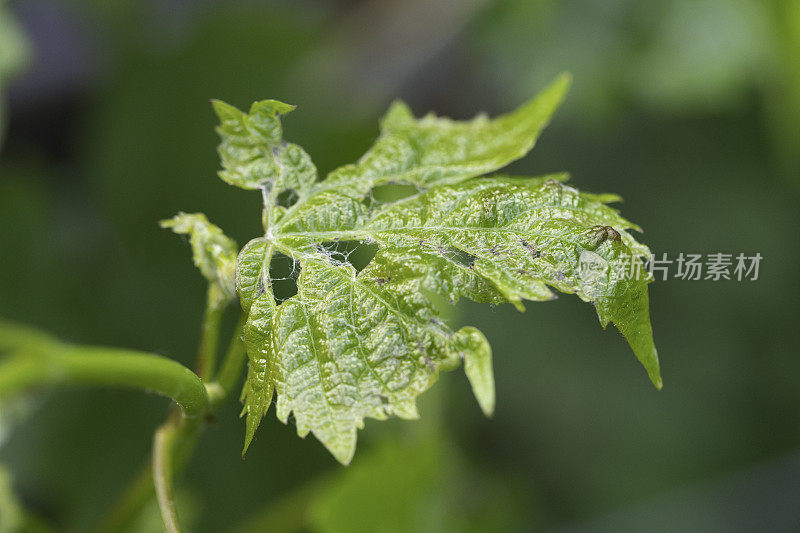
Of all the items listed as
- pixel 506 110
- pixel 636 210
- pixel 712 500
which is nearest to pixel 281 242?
pixel 506 110

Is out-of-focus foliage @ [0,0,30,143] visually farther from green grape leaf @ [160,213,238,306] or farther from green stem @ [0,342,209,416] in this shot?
green stem @ [0,342,209,416]

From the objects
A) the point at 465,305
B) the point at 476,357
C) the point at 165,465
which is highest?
the point at 476,357

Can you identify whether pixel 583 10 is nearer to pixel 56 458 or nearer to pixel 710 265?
pixel 710 265

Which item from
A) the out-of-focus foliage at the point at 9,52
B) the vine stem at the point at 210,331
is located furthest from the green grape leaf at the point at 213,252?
the out-of-focus foliage at the point at 9,52

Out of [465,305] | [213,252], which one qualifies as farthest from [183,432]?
[465,305]

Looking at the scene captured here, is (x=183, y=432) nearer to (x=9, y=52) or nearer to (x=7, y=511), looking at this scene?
(x=7, y=511)

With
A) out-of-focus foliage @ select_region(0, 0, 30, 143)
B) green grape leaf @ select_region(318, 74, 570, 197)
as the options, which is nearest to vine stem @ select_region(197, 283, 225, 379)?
green grape leaf @ select_region(318, 74, 570, 197)

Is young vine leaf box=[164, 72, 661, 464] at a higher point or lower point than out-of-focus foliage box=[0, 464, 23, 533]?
higher
